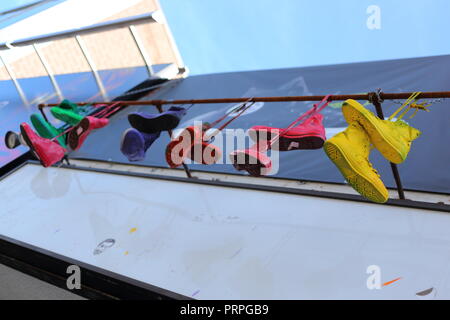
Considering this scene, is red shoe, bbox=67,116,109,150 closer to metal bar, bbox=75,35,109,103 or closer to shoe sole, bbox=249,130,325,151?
shoe sole, bbox=249,130,325,151

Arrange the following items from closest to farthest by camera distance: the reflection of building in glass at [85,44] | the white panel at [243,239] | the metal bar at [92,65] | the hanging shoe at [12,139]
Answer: the white panel at [243,239] < the hanging shoe at [12,139] < the metal bar at [92,65] < the reflection of building in glass at [85,44]

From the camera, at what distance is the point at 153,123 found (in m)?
1.70

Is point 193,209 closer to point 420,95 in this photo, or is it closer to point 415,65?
point 420,95

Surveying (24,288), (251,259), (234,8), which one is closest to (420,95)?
(251,259)

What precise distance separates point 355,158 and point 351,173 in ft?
0.14

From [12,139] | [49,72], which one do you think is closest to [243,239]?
[12,139]

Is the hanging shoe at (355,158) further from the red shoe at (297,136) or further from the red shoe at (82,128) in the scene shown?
the red shoe at (82,128)

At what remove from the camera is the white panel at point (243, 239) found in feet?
4.22

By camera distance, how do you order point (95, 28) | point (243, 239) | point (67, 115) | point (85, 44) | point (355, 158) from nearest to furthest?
point (355, 158) → point (243, 239) → point (67, 115) → point (95, 28) → point (85, 44)

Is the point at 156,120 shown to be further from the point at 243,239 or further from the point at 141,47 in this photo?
the point at 141,47

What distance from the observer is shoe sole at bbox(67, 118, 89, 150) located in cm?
198

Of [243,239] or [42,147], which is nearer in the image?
[243,239]

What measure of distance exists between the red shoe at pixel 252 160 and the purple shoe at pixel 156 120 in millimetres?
419

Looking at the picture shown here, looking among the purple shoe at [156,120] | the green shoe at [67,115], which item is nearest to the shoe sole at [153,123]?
the purple shoe at [156,120]
